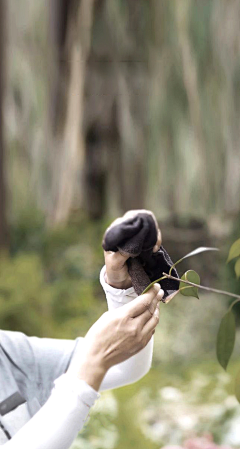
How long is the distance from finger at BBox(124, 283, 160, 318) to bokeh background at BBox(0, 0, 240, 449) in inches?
57.2

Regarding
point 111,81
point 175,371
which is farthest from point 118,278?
point 111,81

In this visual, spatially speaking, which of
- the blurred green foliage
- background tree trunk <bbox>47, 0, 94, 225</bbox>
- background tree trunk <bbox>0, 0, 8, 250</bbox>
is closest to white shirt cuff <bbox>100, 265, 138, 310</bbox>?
the blurred green foliage

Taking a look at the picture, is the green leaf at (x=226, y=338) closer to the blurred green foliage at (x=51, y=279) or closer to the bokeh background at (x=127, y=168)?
the bokeh background at (x=127, y=168)

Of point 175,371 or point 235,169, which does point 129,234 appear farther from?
point 235,169

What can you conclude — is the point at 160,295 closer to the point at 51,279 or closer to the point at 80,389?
the point at 80,389

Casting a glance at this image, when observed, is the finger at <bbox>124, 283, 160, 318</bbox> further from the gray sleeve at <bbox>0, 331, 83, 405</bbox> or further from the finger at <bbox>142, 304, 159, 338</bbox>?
the gray sleeve at <bbox>0, 331, 83, 405</bbox>

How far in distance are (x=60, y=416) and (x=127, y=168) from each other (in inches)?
159

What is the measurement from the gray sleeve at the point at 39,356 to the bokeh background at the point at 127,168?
3.65 feet

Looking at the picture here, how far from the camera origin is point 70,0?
5.01 m

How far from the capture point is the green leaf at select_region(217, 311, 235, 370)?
79 centimetres

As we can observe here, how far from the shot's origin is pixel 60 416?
81 centimetres

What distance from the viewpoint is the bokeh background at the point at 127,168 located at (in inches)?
114

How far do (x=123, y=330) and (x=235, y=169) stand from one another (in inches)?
130

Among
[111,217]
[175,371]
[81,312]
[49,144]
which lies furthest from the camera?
[49,144]
